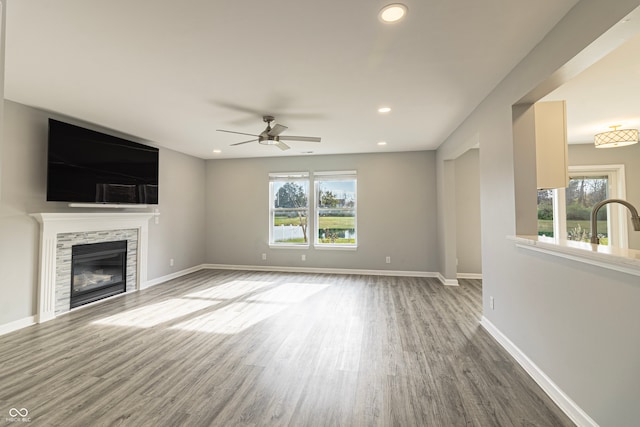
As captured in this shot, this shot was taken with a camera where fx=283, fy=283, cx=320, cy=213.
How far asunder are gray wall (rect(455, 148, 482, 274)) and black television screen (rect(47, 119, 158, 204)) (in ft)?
18.5

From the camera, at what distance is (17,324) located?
3.21 metres

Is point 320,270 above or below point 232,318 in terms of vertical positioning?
above

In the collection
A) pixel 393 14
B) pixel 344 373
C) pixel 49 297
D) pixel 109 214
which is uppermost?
pixel 393 14

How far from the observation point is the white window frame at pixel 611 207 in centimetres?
489

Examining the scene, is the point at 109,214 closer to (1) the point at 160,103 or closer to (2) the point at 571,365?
(1) the point at 160,103

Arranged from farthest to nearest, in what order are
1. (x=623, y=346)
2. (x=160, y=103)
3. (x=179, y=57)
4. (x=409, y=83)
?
(x=160, y=103) < (x=409, y=83) < (x=179, y=57) < (x=623, y=346)

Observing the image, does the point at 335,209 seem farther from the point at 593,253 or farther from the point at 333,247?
the point at 593,253

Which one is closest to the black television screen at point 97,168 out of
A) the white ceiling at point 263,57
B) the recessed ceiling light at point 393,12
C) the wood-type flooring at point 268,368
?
the white ceiling at point 263,57

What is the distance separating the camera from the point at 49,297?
3.51m

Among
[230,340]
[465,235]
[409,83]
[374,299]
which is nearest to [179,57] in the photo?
[409,83]

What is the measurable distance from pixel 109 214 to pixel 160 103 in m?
2.13

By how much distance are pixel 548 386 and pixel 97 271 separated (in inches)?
216

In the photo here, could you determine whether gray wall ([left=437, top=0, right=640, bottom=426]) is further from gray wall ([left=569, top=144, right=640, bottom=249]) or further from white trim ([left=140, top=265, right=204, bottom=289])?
white trim ([left=140, top=265, right=204, bottom=289])

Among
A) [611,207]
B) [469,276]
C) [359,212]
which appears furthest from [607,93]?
[359,212]
